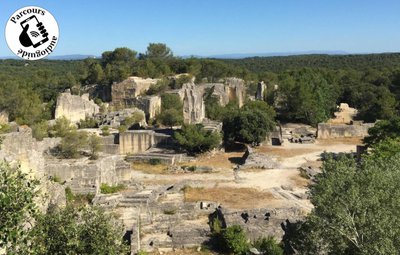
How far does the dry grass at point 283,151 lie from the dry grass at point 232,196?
8.91 metres

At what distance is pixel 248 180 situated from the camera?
82.3 feet

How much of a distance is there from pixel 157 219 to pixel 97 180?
445 centimetres

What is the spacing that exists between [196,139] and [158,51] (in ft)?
112

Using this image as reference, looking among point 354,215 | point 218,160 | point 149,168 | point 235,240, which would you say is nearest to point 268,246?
point 235,240

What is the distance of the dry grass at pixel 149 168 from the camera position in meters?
Answer: 27.2

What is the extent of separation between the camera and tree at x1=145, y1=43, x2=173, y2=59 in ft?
203

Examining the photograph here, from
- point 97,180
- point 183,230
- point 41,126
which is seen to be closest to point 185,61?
point 41,126

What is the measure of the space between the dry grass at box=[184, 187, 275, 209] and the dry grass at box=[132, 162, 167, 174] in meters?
4.43

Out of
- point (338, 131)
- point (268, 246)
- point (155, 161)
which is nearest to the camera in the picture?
point (268, 246)

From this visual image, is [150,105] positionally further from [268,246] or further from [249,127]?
[268,246]

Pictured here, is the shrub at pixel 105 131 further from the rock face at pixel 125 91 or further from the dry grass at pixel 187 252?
the dry grass at pixel 187 252

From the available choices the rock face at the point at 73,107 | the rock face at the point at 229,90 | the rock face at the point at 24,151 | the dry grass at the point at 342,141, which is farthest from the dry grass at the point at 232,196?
the rock face at the point at 229,90

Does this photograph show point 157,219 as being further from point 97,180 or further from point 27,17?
point 27,17

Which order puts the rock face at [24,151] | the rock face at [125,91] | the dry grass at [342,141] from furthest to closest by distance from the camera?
the rock face at [125,91], the dry grass at [342,141], the rock face at [24,151]
